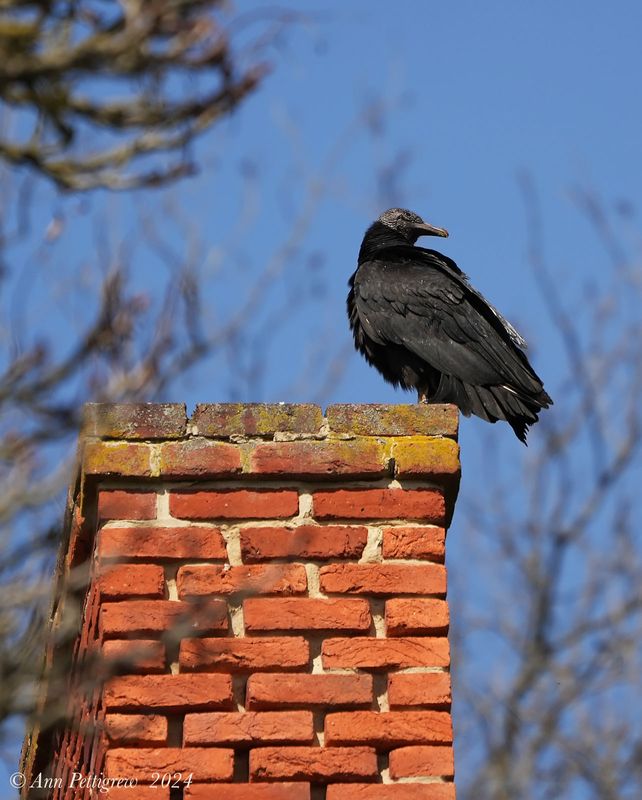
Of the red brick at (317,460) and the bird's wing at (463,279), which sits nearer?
the red brick at (317,460)

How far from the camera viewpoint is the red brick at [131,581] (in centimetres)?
321

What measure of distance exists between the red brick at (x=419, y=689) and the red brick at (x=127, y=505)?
636 millimetres

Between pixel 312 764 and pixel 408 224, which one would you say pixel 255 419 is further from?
pixel 408 224

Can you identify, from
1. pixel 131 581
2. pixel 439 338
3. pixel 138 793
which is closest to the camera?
pixel 138 793

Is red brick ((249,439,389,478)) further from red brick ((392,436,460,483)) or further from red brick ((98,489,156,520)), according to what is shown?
red brick ((98,489,156,520))

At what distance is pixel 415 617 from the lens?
319cm

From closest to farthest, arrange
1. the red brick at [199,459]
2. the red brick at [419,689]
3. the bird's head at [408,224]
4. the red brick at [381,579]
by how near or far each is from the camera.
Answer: the red brick at [419,689] → the red brick at [381,579] → the red brick at [199,459] → the bird's head at [408,224]

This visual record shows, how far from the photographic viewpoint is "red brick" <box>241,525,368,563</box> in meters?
3.26

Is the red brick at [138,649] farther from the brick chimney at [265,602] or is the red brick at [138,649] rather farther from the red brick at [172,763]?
the red brick at [172,763]

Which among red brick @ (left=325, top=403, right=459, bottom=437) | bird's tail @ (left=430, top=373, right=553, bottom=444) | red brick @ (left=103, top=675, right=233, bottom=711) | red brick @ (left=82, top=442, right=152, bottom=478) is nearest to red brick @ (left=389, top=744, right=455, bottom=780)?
red brick @ (left=103, top=675, right=233, bottom=711)

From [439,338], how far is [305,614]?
2.08 m

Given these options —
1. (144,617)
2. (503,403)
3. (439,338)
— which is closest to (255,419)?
(144,617)

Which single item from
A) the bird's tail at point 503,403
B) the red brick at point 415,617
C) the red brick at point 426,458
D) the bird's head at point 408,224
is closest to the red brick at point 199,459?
the red brick at point 426,458

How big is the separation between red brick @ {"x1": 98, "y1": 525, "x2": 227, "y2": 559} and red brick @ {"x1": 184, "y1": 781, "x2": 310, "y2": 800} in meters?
0.49
